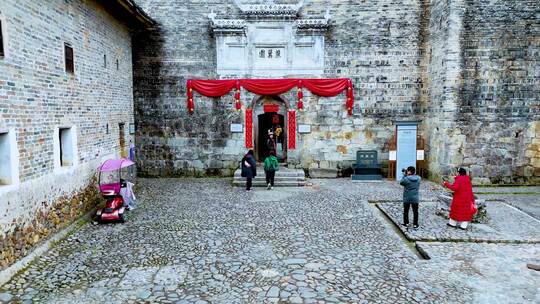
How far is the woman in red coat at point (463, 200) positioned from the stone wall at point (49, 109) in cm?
789

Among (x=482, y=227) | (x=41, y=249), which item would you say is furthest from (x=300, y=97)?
(x=41, y=249)

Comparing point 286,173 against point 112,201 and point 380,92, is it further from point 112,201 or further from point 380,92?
point 112,201

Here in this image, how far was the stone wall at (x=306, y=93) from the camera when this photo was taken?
13.3 metres

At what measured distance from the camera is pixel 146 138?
13906 mm

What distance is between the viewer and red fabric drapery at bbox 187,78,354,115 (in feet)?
44.1

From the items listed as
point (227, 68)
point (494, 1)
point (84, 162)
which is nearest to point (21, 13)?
point (84, 162)

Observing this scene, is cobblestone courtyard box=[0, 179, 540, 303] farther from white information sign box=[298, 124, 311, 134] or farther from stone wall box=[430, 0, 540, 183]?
white information sign box=[298, 124, 311, 134]

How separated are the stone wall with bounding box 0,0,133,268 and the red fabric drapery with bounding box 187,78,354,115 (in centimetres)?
330

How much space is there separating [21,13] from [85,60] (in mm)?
2735

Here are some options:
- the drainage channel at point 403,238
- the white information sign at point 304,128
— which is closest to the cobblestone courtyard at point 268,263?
the drainage channel at point 403,238

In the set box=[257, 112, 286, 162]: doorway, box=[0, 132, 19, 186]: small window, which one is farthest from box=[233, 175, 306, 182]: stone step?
box=[0, 132, 19, 186]: small window

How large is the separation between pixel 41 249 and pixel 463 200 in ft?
26.5

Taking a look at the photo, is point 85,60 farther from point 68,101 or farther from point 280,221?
point 280,221

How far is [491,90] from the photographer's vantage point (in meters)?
11.9
